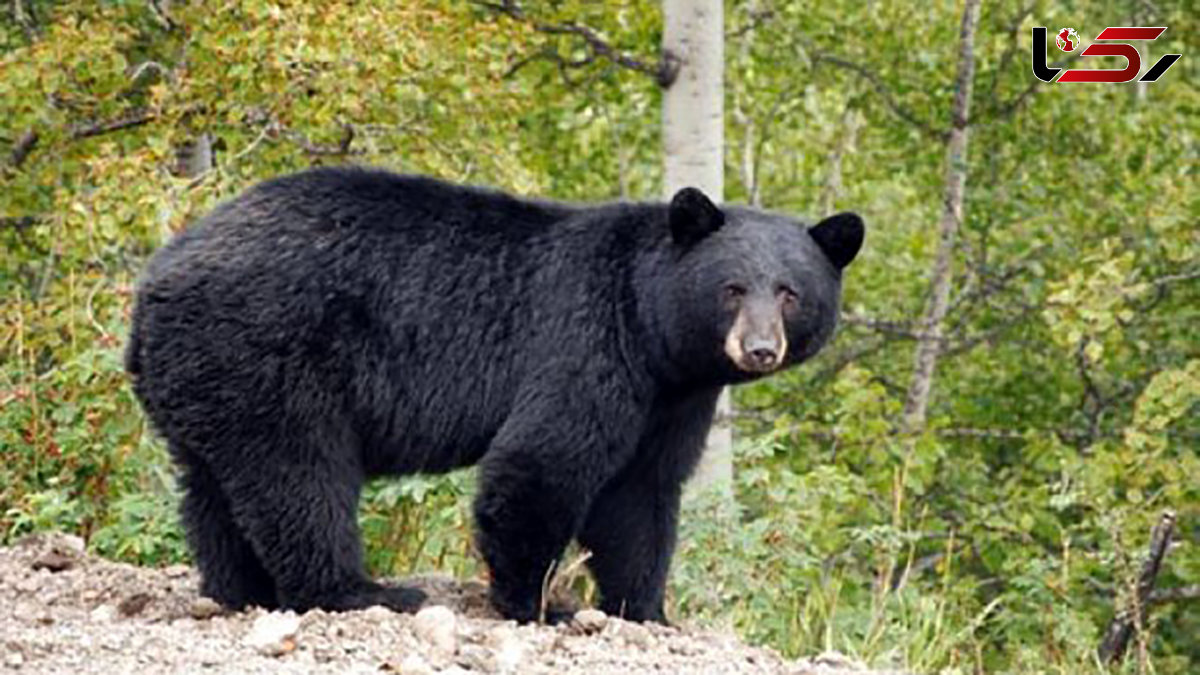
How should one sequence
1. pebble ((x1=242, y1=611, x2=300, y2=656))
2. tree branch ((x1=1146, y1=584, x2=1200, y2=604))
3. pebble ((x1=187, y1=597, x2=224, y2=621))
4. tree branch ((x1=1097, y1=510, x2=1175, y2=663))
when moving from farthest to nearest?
tree branch ((x1=1146, y1=584, x2=1200, y2=604)) < tree branch ((x1=1097, y1=510, x2=1175, y2=663)) < pebble ((x1=187, y1=597, x2=224, y2=621)) < pebble ((x1=242, y1=611, x2=300, y2=656))

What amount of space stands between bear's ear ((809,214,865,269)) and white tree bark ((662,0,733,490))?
185 inches

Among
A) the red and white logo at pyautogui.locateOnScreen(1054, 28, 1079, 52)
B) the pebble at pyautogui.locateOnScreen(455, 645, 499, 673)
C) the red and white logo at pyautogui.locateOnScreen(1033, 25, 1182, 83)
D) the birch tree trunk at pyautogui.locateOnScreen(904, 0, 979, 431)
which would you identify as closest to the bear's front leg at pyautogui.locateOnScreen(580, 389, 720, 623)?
the pebble at pyautogui.locateOnScreen(455, 645, 499, 673)

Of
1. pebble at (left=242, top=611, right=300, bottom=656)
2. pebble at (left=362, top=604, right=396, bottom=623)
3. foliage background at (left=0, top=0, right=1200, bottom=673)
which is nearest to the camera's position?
pebble at (left=242, top=611, right=300, bottom=656)

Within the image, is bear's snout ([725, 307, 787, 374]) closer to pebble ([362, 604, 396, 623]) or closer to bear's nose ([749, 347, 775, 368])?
bear's nose ([749, 347, 775, 368])

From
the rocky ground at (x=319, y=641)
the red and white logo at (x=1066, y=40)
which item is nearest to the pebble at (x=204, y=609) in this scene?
the rocky ground at (x=319, y=641)

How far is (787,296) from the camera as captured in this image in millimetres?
7969

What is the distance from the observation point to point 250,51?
12.6 metres

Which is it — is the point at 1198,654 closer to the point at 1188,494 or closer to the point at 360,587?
the point at 1188,494

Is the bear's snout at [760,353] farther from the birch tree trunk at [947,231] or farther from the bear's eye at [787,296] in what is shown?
the birch tree trunk at [947,231]

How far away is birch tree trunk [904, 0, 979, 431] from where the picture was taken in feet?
56.9

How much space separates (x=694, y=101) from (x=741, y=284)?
5214mm

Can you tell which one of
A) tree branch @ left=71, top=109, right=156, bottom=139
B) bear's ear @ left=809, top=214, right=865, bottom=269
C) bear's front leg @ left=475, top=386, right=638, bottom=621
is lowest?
bear's front leg @ left=475, top=386, right=638, bottom=621

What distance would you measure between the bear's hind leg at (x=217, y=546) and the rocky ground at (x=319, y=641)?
13cm

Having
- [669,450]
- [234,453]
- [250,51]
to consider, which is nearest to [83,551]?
[234,453]
